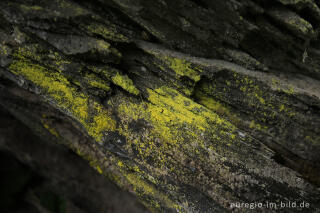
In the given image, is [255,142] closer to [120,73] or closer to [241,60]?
[241,60]

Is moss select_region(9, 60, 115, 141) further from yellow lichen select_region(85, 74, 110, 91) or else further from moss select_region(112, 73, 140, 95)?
moss select_region(112, 73, 140, 95)

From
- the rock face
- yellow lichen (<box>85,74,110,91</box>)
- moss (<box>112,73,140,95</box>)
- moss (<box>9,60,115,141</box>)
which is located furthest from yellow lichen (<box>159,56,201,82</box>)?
moss (<box>9,60,115,141</box>)

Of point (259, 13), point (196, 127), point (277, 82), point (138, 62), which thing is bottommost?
point (196, 127)

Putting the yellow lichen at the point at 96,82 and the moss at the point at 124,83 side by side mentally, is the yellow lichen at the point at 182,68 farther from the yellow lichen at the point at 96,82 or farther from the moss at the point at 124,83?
the yellow lichen at the point at 96,82

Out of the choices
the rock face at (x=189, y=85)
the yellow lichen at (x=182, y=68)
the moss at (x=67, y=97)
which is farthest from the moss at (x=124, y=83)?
the yellow lichen at (x=182, y=68)

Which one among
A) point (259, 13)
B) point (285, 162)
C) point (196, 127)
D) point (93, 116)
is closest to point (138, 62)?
point (93, 116)

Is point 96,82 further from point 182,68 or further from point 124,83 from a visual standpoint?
point 182,68
